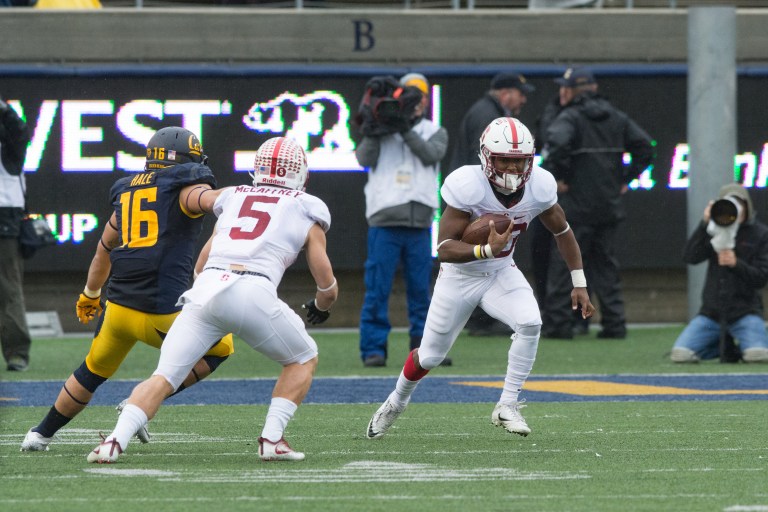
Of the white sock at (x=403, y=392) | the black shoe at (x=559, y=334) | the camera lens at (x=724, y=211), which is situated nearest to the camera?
the white sock at (x=403, y=392)

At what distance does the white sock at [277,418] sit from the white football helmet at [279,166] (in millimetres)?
930

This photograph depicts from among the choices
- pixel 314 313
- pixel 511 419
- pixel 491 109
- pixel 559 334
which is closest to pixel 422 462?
pixel 314 313

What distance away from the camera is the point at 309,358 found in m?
6.66

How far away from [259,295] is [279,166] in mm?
622

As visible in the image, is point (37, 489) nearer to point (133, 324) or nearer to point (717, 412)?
point (133, 324)

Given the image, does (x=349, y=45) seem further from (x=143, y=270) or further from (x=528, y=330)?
(x=143, y=270)

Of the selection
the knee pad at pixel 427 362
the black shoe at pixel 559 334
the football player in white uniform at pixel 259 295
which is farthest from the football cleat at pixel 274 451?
the black shoe at pixel 559 334

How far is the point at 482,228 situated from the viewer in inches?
290

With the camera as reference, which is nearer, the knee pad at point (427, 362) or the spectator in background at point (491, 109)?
the knee pad at point (427, 362)

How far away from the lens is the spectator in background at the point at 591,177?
13.5m

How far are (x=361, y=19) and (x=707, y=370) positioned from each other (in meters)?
5.14

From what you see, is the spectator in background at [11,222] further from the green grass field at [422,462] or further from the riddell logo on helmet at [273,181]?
the riddell logo on helmet at [273,181]

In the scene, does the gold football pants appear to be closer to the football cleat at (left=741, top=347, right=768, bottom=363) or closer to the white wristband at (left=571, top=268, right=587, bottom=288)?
the white wristband at (left=571, top=268, right=587, bottom=288)

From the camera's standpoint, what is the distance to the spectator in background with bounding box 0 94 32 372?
428 inches
